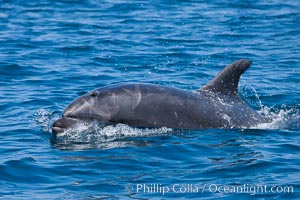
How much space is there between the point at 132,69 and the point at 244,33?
744 centimetres

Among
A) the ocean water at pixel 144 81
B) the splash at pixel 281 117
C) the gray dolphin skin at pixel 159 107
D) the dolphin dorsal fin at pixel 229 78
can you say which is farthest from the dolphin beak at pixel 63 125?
the splash at pixel 281 117

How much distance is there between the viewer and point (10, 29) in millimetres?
28266

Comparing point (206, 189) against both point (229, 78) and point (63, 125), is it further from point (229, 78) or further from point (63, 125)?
point (229, 78)

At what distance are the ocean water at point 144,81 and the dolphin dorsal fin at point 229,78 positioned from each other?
89 cm

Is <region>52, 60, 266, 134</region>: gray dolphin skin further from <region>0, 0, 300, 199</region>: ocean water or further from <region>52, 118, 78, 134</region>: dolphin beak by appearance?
<region>0, 0, 300, 199</region>: ocean water

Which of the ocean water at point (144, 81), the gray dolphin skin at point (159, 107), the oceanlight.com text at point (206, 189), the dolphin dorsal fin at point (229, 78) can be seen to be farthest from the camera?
the dolphin dorsal fin at point (229, 78)

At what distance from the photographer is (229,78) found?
15.4 meters

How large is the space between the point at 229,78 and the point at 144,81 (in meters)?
5.62

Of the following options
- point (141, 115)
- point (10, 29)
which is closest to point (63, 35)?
point (10, 29)

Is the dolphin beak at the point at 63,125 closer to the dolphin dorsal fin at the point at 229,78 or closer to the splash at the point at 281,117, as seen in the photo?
the dolphin dorsal fin at the point at 229,78

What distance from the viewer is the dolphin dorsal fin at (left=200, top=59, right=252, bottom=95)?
50.2ft

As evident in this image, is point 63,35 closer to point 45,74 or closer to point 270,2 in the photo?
point 45,74

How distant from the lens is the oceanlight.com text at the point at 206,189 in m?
11.7

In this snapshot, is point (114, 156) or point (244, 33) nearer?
point (114, 156)
